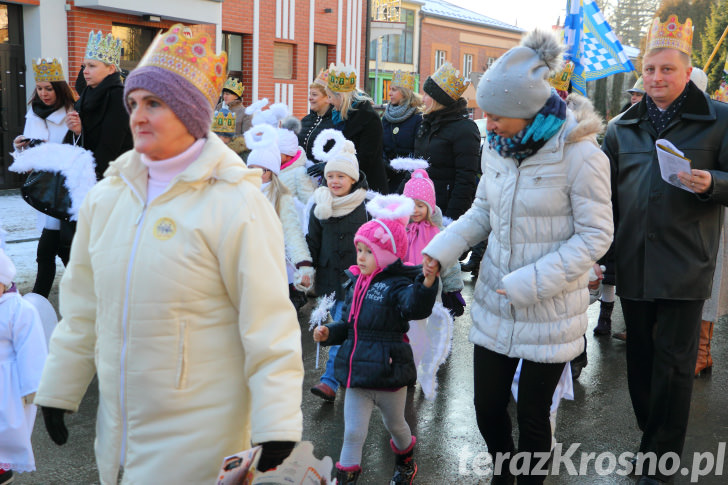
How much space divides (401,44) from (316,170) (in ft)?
104

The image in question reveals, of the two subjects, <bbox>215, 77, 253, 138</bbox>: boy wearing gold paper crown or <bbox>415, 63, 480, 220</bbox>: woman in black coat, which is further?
<bbox>215, 77, 253, 138</bbox>: boy wearing gold paper crown

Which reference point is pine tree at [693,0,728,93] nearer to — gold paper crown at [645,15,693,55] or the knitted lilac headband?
gold paper crown at [645,15,693,55]

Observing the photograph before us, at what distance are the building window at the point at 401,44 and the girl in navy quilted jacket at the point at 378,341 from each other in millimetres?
33662

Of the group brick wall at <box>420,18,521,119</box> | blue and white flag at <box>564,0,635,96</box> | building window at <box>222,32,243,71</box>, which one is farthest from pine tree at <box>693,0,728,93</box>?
blue and white flag at <box>564,0,635,96</box>

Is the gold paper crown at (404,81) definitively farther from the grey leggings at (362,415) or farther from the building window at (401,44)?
the building window at (401,44)

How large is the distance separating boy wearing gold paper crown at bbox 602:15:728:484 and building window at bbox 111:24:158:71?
13.6 m

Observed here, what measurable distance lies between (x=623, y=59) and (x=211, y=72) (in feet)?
27.3

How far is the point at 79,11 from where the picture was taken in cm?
1409

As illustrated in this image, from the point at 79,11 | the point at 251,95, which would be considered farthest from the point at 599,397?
the point at 251,95

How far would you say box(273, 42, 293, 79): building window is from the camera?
2156 cm

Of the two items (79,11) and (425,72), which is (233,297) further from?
(425,72)

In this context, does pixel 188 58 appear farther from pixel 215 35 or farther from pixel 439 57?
pixel 439 57

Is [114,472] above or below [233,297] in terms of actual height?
below

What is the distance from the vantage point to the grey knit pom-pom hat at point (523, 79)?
Answer: 315 centimetres
